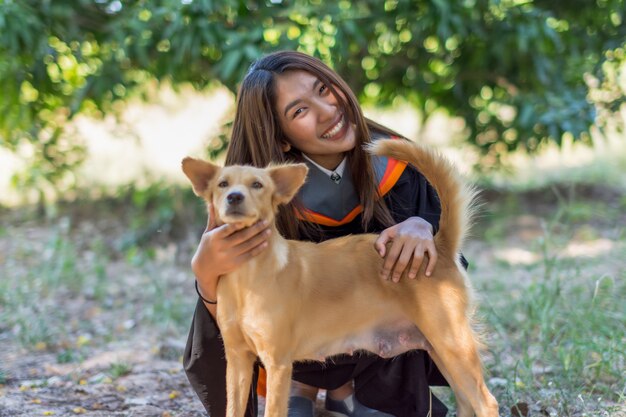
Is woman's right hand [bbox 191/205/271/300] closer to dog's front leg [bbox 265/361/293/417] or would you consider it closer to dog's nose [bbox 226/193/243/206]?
dog's nose [bbox 226/193/243/206]

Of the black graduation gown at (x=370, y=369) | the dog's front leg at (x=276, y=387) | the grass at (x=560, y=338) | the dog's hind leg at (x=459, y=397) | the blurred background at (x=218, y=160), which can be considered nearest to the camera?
the dog's front leg at (x=276, y=387)

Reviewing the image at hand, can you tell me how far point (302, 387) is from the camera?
3025 mm

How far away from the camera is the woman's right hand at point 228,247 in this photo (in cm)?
232

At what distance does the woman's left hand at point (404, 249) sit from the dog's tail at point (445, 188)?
6cm

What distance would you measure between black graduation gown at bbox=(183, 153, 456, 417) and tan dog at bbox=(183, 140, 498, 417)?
298 millimetres

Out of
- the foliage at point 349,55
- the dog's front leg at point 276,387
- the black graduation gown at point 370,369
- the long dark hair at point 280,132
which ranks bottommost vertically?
the dog's front leg at point 276,387

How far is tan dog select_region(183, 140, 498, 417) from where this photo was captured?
2281 millimetres

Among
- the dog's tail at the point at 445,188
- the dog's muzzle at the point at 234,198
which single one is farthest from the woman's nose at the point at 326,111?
the dog's muzzle at the point at 234,198

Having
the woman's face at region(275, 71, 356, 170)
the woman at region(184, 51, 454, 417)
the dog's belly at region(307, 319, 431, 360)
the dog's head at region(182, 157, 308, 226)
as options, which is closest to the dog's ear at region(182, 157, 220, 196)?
the dog's head at region(182, 157, 308, 226)

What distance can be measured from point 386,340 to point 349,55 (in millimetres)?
3152

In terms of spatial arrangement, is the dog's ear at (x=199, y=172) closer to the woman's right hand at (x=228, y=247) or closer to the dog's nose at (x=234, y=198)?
the woman's right hand at (x=228, y=247)

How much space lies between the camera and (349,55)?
17.4 feet

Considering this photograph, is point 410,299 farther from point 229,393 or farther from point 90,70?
point 90,70

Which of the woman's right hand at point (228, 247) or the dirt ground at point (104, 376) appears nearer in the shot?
the woman's right hand at point (228, 247)
